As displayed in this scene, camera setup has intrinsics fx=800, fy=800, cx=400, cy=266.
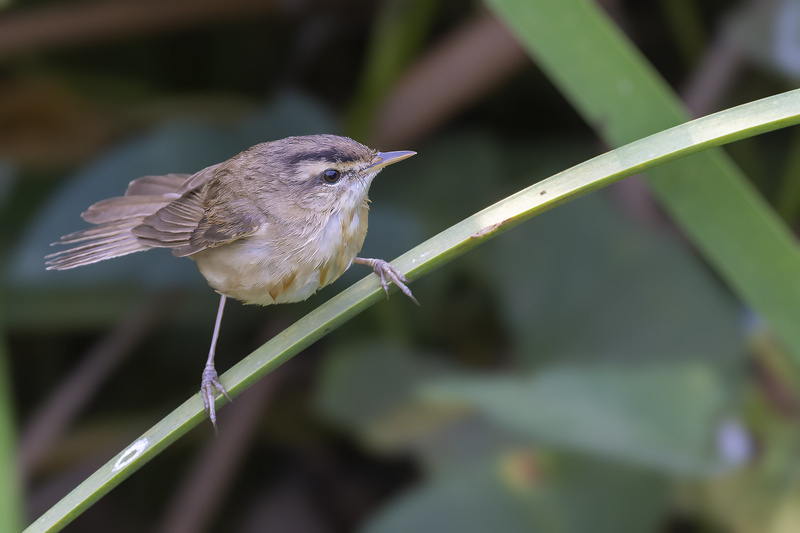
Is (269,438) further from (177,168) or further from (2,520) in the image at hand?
(2,520)

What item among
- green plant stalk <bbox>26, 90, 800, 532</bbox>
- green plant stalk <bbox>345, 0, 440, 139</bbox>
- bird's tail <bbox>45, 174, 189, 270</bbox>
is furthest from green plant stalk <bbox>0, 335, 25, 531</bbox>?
green plant stalk <bbox>345, 0, 440, 139</bbox>

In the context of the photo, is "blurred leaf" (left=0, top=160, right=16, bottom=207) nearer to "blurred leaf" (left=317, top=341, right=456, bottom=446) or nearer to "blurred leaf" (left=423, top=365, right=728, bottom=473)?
"blurred leaf" (left=317, top=341, right=456, bottom=446)

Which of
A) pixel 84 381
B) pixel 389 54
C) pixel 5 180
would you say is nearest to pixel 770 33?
pixel 389 54

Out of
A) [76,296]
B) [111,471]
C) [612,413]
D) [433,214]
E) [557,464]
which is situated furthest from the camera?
[433,214]

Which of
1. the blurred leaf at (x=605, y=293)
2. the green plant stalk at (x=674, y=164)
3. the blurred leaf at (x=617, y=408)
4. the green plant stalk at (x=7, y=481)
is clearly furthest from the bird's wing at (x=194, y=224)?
the blurred leaf at (x=605, y=293)

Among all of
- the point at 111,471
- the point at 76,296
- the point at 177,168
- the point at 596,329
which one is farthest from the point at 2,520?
the point at 596,329

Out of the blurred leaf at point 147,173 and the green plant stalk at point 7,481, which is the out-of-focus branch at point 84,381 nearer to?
the blurred leaf at point 147,173

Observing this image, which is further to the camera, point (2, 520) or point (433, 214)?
point (433, 214)
